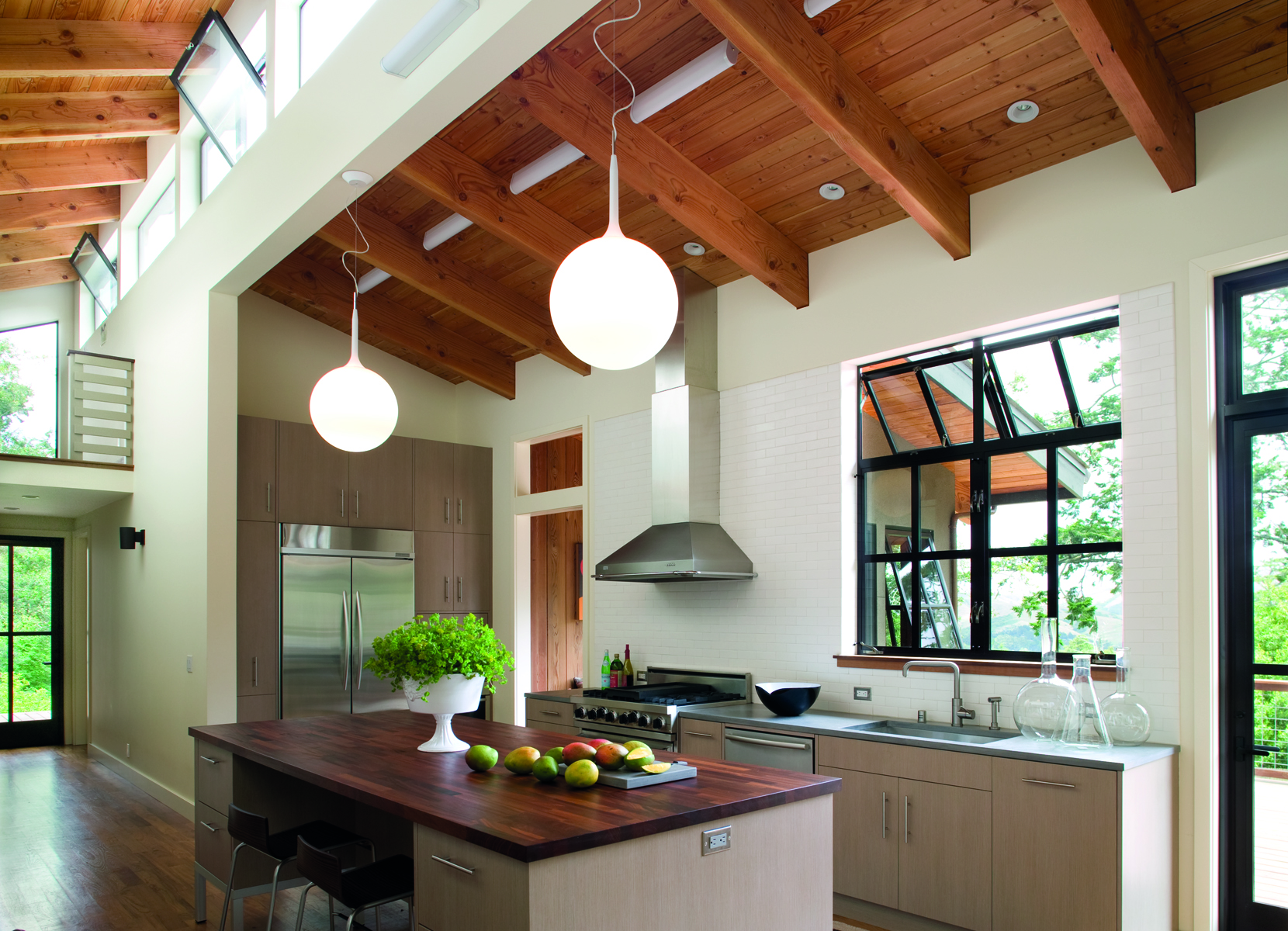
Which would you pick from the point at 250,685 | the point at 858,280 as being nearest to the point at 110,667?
the point at 250,685

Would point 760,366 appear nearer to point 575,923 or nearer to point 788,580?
point 788,580

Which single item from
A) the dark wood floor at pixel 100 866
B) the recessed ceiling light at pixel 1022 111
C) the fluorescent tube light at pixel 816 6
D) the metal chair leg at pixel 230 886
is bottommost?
the dark wood floor at pixel 100 866

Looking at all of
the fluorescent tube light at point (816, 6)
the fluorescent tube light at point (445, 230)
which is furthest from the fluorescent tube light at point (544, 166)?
the fluorescent tube light at point (816, 6)

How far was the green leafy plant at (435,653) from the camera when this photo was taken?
3285mm

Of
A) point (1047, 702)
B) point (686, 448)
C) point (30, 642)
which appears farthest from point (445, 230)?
point (30, 642)

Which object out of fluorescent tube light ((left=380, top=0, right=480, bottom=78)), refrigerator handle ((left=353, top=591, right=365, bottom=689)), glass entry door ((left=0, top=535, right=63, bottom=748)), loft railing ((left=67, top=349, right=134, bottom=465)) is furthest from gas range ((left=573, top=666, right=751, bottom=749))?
glass entry door ((left=0, top=535, right=63, bottom=748))

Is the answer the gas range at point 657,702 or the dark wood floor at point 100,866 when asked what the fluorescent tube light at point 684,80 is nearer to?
the gas range at point 657,702

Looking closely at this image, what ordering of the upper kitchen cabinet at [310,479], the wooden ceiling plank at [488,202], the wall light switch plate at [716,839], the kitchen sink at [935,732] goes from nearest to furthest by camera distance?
1. the wall light switch plate at [716,839]
2. the kitchen sink at [935,732]
3. the wooden ceiling plank at [488,202]
4. the upper kitchen cabinet at [310,479]

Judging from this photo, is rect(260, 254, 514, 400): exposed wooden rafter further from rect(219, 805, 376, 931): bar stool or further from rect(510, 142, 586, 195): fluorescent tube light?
rect(219, 805, 376, 931): bar stool

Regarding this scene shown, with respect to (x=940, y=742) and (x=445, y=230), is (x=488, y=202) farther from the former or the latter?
(x=940, y=742)

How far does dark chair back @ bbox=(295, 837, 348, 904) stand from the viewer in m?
2.82

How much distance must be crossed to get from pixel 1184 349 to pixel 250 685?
18.4ft

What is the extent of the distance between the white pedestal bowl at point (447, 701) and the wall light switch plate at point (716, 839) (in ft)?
3.89

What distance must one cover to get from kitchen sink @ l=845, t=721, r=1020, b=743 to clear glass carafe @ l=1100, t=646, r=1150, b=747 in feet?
1.46
